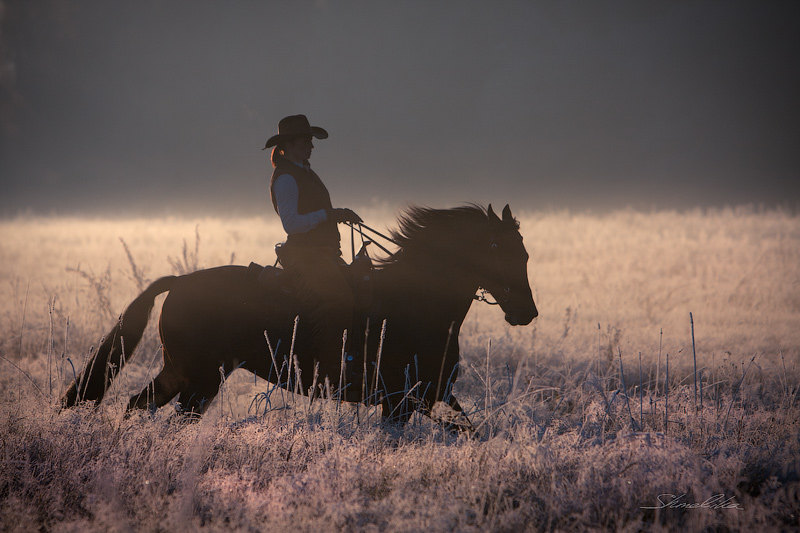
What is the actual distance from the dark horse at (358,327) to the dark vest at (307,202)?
18.5 inches

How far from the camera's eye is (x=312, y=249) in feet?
14.5

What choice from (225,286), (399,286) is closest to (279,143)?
(225,286)

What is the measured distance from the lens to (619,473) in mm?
3227

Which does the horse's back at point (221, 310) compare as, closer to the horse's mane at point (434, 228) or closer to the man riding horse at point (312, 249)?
the man riding horse at point (312, 249)

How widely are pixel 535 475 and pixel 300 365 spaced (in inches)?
84.8

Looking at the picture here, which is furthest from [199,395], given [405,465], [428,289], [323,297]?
[428,289]

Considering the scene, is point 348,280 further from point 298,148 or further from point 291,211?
point 298,148

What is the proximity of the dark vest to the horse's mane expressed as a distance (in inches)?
20.9

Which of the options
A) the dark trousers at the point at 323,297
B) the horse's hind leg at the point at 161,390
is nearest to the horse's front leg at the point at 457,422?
the dark trousers at the point at 323,297

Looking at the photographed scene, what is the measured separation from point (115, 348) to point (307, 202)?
2025 millimetres

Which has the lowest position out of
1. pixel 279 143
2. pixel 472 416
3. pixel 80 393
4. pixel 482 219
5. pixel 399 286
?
pixel 472 416

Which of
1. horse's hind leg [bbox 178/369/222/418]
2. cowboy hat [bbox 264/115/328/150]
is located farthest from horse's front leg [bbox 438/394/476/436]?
cowboy hat [bbox 264/115/328/150]

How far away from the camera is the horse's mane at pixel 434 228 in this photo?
4.68 meters

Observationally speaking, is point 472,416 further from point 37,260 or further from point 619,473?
point 37,260
